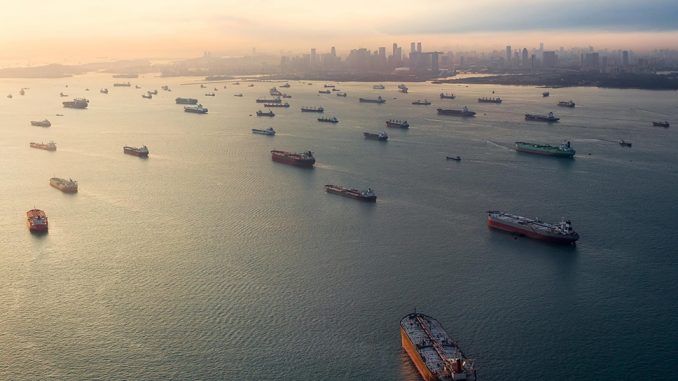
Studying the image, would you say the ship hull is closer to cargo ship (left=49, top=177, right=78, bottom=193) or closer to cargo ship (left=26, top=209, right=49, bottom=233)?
cargo ship (left=26, top=209, right=49, bottom=233)

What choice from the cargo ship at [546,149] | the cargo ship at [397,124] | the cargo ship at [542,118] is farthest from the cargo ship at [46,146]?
the cargo ship at [542,118]

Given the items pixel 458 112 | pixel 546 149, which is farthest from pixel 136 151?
pixel 458 112

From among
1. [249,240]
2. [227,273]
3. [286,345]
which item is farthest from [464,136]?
[286,345]

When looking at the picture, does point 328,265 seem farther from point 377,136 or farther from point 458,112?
point 458,112

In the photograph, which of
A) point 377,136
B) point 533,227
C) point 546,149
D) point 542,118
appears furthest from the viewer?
point 542,118

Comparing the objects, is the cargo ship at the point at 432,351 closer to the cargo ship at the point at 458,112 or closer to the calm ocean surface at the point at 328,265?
the calm ocean surface at the point at 328,265
